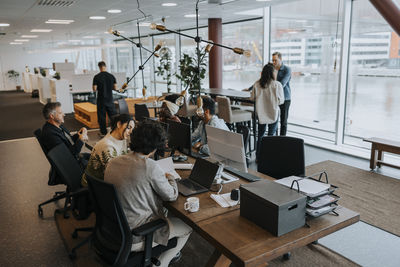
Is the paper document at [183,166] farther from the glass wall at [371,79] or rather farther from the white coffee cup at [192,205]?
the glass wall at [371,79]

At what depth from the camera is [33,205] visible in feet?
13.6

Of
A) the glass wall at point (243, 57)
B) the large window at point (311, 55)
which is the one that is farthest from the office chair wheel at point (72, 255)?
the glass wall at point (243, 57)

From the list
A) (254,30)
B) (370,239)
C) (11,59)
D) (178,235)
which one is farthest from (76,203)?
(11,59)

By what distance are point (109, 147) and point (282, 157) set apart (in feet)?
5.24

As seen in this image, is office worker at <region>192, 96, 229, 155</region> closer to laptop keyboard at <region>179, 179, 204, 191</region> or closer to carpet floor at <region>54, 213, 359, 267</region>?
laptop keyboard at <region>179, 179, 204, 191</region>

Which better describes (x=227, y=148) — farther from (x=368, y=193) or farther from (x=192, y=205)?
(x=368, y=193)

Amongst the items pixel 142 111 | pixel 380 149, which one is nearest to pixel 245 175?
pixel 380 149

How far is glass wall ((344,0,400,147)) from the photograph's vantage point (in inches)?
226

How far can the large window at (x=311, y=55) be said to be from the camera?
671 centimetres

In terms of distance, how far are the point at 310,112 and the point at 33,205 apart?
6.18 meters

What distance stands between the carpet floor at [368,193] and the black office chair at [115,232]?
2.49m

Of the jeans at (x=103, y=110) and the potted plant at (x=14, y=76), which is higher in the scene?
the potted plant at (x=14, y=76)

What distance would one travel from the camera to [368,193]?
4.14 meters

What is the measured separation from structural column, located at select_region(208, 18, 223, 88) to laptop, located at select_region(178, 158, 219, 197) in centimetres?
596
